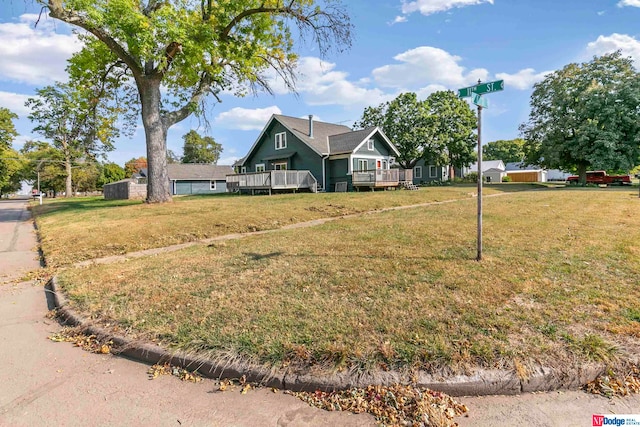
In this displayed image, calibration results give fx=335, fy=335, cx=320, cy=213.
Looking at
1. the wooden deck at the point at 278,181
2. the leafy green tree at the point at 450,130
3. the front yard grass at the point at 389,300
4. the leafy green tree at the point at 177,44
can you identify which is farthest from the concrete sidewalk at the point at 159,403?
the leafy green tree at the point at 450,130

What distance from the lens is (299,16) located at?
13.3 metres

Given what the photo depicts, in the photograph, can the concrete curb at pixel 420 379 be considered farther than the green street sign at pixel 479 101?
No

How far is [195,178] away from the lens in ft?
136

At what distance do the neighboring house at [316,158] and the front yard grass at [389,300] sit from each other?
16018 millimetres

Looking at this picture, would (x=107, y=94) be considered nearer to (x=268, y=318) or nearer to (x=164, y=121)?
(x=164, y=121)

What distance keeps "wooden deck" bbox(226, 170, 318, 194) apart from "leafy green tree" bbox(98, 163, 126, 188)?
4940cm

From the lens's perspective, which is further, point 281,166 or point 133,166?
point 133,166

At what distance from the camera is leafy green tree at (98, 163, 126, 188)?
6112 cm

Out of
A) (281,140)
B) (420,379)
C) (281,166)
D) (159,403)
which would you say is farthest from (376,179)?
(159,403)

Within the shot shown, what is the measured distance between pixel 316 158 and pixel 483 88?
65.2 ft

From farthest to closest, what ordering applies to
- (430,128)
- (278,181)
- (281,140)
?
1. (430,128)
2. (281,140)
3. (278,181)

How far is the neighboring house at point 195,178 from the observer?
39906mm

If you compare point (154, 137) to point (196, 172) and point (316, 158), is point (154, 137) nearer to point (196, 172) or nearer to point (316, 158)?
point (316, 158)

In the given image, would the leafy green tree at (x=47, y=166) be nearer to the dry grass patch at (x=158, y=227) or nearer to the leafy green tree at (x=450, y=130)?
the dry grass patch at (x=158, y=227)
